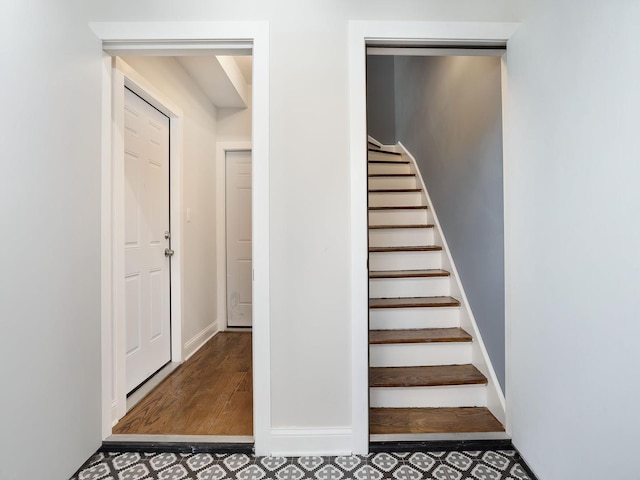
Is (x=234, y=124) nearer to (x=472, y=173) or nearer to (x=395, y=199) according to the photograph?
(x=395, y=199)

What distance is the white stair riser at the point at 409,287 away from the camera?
2.40 meters

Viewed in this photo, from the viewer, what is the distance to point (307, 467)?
147cm

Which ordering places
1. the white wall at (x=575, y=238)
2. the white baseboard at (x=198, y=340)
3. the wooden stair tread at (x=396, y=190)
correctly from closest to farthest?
the white wall at (x=575, y=238), the white baseboard at (x=198, y=340), the wooden stair tread at (x=396, y=190)

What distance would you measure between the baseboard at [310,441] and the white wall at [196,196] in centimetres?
142

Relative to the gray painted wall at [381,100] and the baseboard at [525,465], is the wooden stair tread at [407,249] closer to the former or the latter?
the baseboard at [525,465]

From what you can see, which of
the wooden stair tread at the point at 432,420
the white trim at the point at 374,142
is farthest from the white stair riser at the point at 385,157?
the wooden stair tread at the point at 432,420

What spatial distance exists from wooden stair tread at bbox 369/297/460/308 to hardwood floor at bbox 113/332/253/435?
99 centimetres

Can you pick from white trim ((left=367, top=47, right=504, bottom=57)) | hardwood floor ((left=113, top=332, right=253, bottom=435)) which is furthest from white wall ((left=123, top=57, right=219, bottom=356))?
white trim ((left=367, top=47, right=504, bottom=57))

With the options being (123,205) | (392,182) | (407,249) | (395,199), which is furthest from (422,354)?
(123,205)

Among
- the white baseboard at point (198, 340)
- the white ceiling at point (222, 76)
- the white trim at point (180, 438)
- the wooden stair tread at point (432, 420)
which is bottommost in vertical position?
the white trim at point (180, 438)

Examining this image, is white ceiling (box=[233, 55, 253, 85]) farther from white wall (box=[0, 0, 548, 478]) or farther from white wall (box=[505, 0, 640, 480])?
white wall (box=[505, 0, 640, 480])

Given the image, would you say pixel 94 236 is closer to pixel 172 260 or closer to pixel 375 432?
pixel 172 260

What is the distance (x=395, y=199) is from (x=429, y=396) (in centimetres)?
179

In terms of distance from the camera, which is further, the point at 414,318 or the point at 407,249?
the point at 407,249
